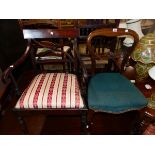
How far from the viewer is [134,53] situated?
52.7 inches

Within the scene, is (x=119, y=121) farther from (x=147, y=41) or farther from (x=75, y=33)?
(x=75, y=33)

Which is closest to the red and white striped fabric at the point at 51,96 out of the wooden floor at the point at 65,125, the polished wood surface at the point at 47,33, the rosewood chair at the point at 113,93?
the rosewood chair at the point at 113,93

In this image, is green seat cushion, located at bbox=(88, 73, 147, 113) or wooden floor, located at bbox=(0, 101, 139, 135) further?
wooden floor, located at bbox=(0, 101, 139, 135)

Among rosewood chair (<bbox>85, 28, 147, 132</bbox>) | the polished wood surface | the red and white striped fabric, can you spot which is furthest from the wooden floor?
the polished wood surface

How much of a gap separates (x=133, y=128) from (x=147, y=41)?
Answer: 666 millimetres

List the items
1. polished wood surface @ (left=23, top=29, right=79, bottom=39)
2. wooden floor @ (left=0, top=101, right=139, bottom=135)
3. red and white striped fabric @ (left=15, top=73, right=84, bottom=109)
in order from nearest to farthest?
red and white striped fabric @ (left=15, top=73, right=84, bottom=109) → polished wood surface @ (left=23, top=29, right=79, bottom=39) → wooden floor @ (left=0, top=101, right=139, bottom=135)

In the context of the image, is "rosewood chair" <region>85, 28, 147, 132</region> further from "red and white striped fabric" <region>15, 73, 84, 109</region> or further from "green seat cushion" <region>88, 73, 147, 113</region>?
"red and white striped fabric" <region>15, 73, 84, 109</region>

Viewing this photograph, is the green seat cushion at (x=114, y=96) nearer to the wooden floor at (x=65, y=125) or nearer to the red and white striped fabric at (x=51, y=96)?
the red and white striped fabric at (x=51, y=96)

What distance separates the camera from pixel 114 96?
1.17 meters

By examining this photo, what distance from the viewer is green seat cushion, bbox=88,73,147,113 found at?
1.12m

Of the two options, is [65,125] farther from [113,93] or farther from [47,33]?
[47,33]

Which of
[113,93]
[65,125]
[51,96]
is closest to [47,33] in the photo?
[51,96]

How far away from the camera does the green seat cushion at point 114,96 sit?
1.12 meters

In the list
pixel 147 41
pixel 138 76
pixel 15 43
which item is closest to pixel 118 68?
pixel 138 76
